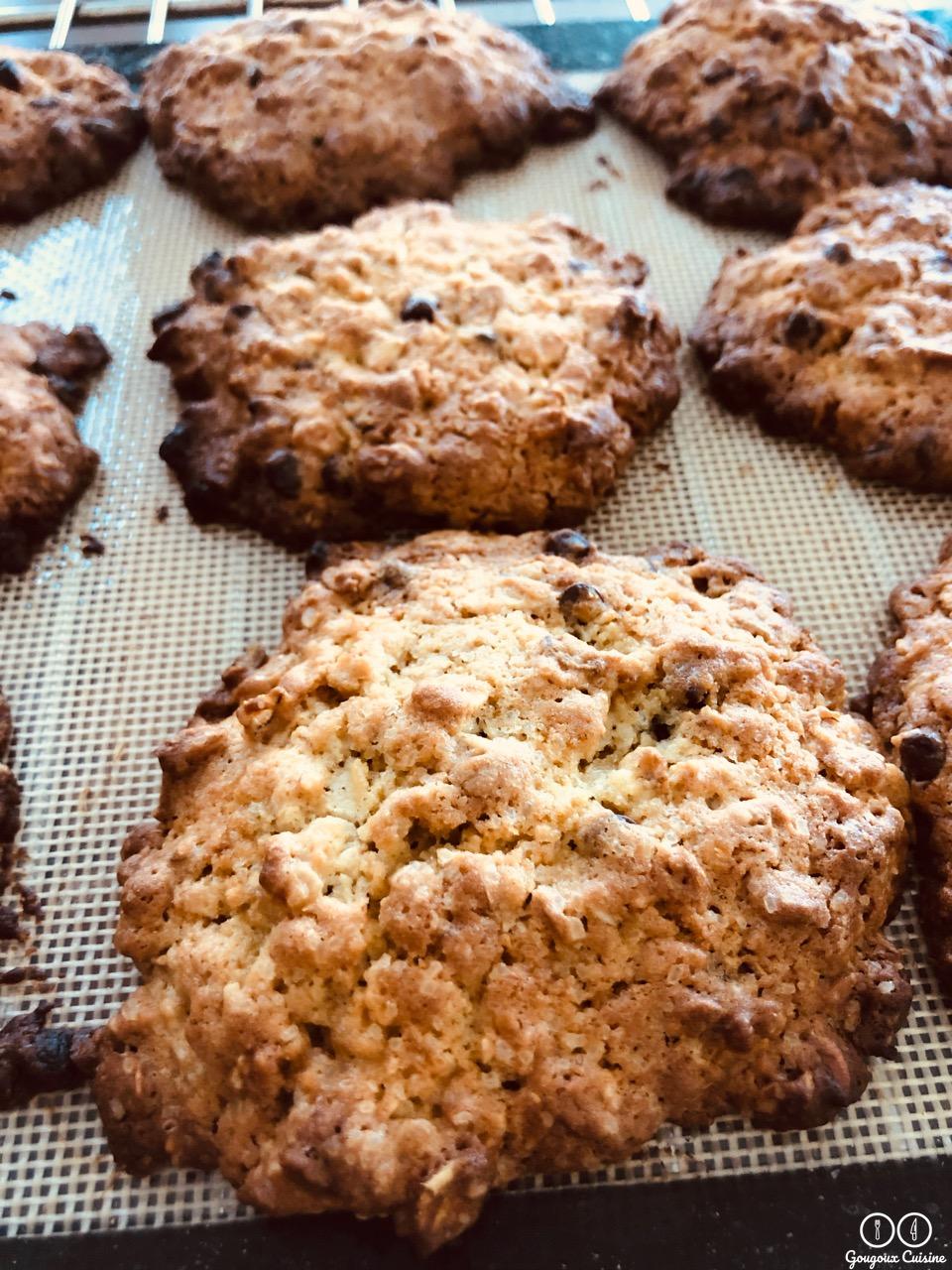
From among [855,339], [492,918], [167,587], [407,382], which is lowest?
[167,587]

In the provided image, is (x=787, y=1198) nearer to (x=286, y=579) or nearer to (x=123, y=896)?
(x=123, y=896)

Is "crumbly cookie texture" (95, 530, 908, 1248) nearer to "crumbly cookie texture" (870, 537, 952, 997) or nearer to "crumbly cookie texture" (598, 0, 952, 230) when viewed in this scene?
"crumbly cookie texture" (870, 537, 952, 997)

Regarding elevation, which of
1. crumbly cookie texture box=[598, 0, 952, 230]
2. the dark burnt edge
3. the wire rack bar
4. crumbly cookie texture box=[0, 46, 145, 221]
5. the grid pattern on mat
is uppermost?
crumbly cookie texture box=[598, 0, 952, 230]

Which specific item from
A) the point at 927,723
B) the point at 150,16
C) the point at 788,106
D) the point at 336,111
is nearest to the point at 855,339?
the point at 788,106

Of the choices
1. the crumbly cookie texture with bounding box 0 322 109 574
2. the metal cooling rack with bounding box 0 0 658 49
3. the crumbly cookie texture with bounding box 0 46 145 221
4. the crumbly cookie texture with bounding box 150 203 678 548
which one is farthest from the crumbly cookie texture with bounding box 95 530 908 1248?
the metal cooling rack with bounding box 0 0 658 49

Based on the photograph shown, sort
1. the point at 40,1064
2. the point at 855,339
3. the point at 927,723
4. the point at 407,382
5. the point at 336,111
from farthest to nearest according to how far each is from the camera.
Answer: the point at 336,111
the point at 855,339
the point at 407,382
the point at 927,723
the point at 40,1064

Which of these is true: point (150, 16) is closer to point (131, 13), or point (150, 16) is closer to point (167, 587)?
point (131, 13)
